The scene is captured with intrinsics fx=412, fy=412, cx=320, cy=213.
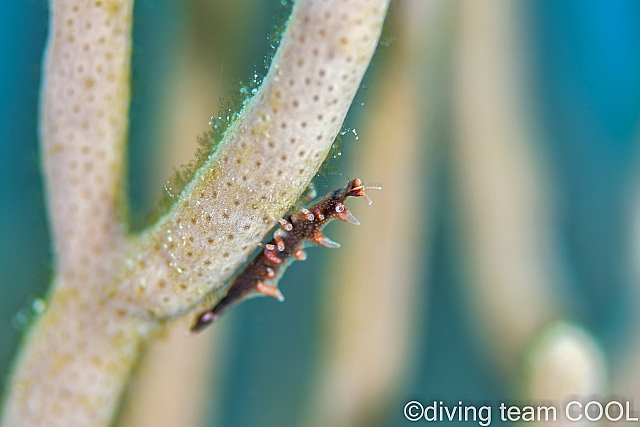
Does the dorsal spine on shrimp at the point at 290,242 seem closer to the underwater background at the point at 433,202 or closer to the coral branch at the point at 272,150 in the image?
the coral branch at the point at 272,150

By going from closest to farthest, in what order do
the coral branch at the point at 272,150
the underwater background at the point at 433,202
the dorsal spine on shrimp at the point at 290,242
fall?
the coral branch at the point at 272,150 < the dorsal spine on shrimp at the point at 290,242 < the underwater background at the point at 433,202

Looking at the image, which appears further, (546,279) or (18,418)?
(546,279)

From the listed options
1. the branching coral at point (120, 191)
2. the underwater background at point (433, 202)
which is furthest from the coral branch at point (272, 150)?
the underwater background at point (433, 202)

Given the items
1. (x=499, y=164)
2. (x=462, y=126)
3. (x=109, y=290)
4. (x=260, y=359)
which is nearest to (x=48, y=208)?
(x=109, y=290)

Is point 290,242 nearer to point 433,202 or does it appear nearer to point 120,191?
point 120,191

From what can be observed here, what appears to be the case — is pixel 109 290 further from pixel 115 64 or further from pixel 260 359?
pixel 260 359

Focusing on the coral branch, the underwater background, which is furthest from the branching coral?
the underwater background

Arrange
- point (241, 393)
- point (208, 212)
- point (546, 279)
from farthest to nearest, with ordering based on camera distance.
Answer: point (241, 393)
point (546, 279)
point (208, 212)
